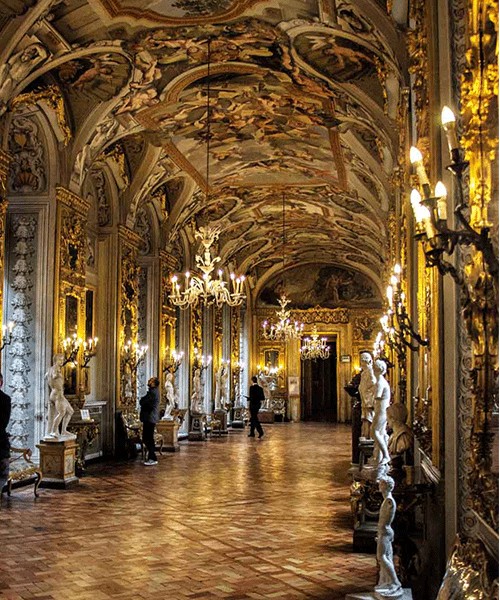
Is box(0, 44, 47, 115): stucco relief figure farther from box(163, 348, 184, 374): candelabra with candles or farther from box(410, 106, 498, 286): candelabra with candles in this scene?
box(163, 348, 184, 374): candelabra with candles

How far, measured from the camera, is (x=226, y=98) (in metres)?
13.6

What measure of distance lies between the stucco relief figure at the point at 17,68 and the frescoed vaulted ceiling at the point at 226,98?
0.10 m

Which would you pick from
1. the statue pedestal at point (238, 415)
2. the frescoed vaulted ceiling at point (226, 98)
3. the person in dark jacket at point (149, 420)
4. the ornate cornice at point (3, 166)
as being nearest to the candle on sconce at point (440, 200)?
the frescoed vaulted ceiling at point (226, 98)

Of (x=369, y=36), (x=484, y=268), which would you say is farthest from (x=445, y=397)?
(x=369, y=36)

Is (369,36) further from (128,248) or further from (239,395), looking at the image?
(239,395)

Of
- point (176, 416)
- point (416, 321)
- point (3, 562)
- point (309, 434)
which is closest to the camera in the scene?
point (3, 562)

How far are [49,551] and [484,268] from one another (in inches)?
220

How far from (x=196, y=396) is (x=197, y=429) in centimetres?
97

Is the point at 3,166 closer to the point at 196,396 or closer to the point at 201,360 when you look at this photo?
the point at 196,396

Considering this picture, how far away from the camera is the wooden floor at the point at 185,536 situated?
5969 millimetres

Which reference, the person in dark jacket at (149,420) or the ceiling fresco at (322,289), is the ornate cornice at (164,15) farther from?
the ceiling fresco at (322,289)

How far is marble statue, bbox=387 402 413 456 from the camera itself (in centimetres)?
665

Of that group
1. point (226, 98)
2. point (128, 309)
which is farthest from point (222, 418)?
point (226, 98)

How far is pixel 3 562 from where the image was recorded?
6641 millimetres
